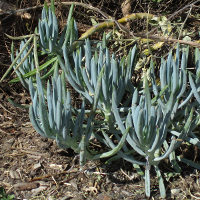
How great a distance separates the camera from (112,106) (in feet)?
6.64

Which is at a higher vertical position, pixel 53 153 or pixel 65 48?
pixel 65 48

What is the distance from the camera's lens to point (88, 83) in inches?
87.5

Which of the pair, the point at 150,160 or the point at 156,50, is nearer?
the point at 150,160

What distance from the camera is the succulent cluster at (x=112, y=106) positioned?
1.95 m

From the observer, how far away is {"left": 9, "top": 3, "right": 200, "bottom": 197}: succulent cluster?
1954 mm

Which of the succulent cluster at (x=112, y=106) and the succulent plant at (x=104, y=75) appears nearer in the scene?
the succulent cluster at (x=112, y=106)

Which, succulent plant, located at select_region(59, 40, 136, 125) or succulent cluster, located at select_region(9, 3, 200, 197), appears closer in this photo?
succulent cluster, located at select_region(9, 3, 200, 197)

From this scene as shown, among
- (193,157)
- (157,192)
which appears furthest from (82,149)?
(193,157)

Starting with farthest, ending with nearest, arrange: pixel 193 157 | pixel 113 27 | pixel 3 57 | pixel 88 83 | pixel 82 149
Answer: pixel 3 57 → pixel 113 27 → pixel 193 157 → pixel 88 83 → pixel 82 149

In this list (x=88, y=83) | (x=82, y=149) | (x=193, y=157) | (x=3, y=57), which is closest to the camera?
(x=82, y=149)

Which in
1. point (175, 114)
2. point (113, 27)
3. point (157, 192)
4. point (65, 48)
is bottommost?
point (157, 192)

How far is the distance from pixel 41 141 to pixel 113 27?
977mm

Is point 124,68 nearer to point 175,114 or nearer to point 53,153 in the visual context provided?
point 175,114

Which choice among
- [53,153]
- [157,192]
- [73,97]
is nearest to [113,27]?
[73,97]
